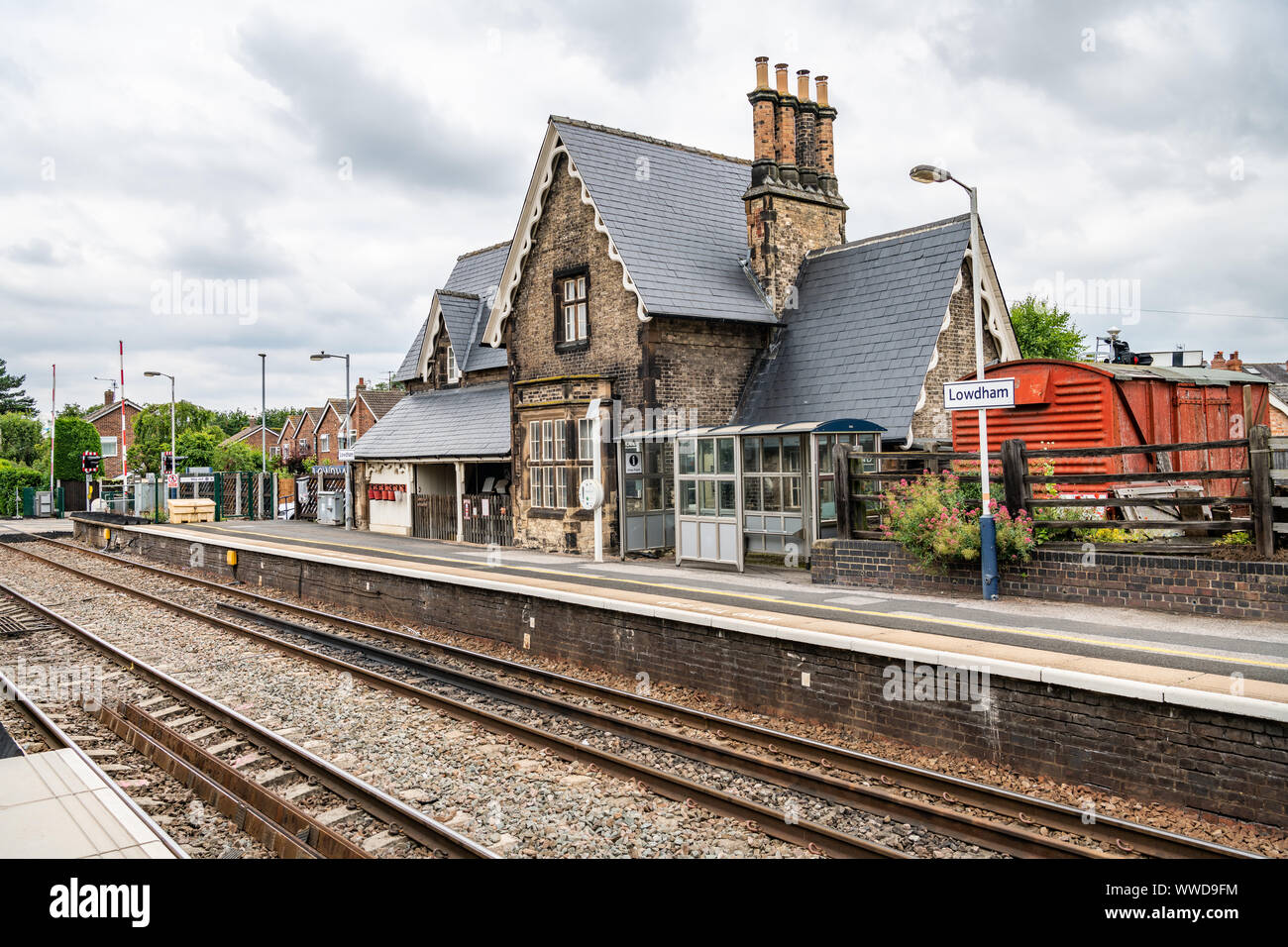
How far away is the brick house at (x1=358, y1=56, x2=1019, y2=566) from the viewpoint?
56.3 feet

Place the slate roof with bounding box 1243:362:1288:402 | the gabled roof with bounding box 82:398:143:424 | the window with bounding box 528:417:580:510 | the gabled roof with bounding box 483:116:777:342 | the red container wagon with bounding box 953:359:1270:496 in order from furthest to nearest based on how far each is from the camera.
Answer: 1. the gabled roof with bounding box 82:398:143:424
2. the slate roof with bounding box 1243:362:1288:402
3. the window with bounding box 528:417:580:510
4. the gabled roof with bounding box 483:116:777:342
5. the red container wagon with bounding box 953:359:1270:496

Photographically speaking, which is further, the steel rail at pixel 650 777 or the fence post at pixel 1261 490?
the fence post at pixel 1261 490

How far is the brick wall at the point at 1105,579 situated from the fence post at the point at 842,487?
0.81ft

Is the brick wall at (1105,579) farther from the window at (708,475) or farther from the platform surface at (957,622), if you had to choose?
the window at (708,475)

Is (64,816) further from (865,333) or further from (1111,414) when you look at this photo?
(865,333)

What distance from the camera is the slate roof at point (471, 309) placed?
99.4 feet

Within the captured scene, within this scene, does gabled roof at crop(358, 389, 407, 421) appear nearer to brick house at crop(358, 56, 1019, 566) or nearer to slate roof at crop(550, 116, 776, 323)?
brick house at crop(358, 56, 1019, 566)

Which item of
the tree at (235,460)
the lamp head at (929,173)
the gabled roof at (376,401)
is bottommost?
the tree at (235,460)

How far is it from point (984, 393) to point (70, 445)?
191 ft

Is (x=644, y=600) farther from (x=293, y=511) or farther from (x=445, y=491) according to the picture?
(x=293, y=511)

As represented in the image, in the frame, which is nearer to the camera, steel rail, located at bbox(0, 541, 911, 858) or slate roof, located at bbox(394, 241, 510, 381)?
steel rail, located at bbox(0, 541, 911, 858)

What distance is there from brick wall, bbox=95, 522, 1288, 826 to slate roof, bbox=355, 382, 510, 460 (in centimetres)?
1016

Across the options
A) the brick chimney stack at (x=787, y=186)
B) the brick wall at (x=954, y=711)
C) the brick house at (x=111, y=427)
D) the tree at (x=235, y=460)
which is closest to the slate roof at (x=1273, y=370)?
the brick chimney stack at (x=787, y=186)

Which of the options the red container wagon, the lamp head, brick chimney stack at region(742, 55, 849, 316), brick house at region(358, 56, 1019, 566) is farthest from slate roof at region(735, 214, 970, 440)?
the lamp head
